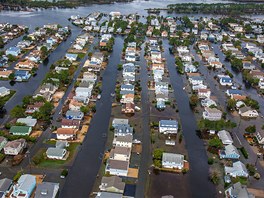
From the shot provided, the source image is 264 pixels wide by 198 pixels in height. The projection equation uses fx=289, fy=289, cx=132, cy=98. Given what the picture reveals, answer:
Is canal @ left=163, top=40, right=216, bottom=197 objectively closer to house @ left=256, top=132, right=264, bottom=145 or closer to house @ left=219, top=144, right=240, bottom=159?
house @ left=219, top=144, right=240, bottom=159

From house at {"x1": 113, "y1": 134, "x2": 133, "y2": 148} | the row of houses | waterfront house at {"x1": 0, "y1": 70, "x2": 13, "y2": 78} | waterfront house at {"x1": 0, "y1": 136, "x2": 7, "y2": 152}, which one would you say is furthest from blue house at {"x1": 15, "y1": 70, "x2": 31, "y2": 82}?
the row of houses

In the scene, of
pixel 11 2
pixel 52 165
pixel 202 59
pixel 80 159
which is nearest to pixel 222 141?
pixel 80 159

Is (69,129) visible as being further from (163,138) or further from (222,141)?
(222,141)

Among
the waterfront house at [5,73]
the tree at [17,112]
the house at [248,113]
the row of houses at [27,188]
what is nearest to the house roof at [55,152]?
the row of houses at [27,188]

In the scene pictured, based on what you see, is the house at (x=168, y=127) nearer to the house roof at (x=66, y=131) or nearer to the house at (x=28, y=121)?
the house roof at (x=66, y=131)

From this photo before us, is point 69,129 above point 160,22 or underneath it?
underneath

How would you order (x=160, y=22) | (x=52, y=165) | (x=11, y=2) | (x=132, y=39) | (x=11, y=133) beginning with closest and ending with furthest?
1. (x=52, y=165)
2. (x=11, y=133)
3. (x=132, y=39)
4. (x=160, y=22)
5. (x=11, y=2)
